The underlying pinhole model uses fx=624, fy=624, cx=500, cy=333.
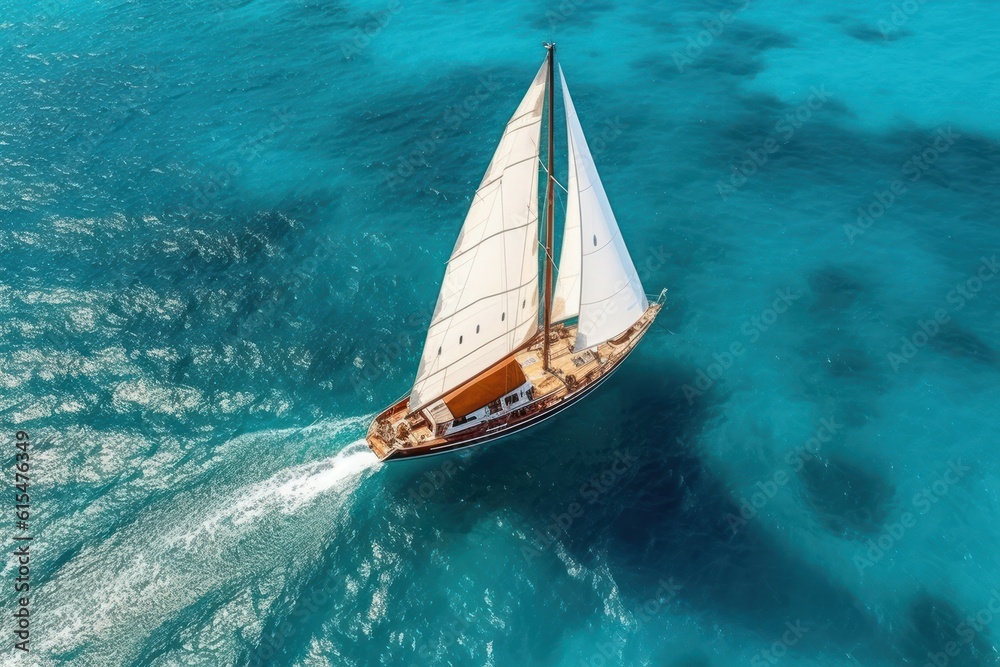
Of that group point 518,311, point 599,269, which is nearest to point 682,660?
point 518,311

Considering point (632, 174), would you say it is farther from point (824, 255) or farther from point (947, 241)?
point (947, 241)

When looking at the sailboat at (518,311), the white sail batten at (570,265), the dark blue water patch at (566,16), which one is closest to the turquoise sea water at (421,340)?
the sailboat at (518,311)

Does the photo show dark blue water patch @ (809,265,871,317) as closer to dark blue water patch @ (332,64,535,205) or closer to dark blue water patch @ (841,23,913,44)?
dark blue water patch @ (332,64,535,205)

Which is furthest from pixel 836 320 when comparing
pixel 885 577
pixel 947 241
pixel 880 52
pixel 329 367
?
pixel 880 52

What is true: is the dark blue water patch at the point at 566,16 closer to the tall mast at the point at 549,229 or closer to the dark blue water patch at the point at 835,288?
the dark blue water patch at the point at 835,288

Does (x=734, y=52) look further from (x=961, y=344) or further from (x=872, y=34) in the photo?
(x=961, y=344)

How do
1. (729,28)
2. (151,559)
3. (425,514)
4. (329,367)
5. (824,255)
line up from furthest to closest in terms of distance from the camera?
(729,28), (824,255), (329,367), (425,514), (151,559)
